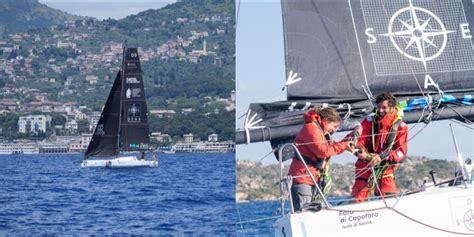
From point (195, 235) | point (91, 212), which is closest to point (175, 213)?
point (91, 212)

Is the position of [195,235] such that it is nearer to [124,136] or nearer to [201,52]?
[124,136]

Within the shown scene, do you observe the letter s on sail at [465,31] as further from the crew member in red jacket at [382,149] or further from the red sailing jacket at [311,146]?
the red sailing jacket at [311,146]

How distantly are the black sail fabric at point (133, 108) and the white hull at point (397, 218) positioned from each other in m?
25.7

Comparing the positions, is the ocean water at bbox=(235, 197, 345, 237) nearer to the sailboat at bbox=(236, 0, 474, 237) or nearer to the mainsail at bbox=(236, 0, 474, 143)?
the sailboat at bbox=(236, 0, 474, 237)

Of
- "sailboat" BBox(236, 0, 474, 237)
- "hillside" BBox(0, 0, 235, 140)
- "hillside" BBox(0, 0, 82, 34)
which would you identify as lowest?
"sailboat" BBox(236, 0, 474, 237)

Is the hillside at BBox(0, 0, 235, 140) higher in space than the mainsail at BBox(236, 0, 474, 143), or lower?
higher

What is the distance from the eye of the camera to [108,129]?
119ft

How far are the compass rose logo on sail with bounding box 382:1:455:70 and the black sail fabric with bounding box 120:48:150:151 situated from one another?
2431 centimetres

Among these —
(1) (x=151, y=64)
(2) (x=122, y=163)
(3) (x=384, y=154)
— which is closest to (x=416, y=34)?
(3) (x=384, y=154)

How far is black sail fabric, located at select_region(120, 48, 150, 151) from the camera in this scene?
34.0m

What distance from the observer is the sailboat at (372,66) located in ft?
29.9

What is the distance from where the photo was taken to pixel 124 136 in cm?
3600

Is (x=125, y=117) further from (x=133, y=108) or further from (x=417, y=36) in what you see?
(x=417, y=36)

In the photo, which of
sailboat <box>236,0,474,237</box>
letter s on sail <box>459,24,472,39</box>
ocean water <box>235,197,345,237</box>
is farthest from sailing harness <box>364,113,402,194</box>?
letter s on sail <box>459,24,472,39</box>
